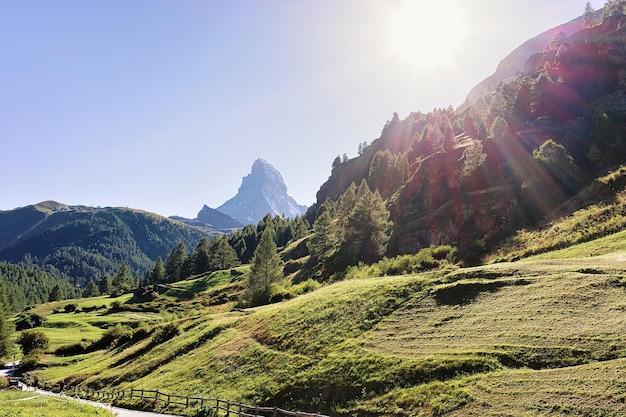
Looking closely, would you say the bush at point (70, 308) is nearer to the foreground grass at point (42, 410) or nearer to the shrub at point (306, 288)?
the shrub at point (306, 288)

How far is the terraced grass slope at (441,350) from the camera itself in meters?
20.5

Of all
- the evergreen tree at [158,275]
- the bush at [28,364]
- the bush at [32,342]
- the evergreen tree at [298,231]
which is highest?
the evergreen tree at [298,231]

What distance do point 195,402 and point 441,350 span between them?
2167cm

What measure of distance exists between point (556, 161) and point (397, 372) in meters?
69.5

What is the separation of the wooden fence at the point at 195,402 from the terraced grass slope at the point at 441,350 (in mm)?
1617

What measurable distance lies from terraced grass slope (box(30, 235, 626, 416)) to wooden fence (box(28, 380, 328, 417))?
1.62 metres

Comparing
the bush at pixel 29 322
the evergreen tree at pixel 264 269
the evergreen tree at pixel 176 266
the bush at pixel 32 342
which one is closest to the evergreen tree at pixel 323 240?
the evergreen tree at pixel 264 269

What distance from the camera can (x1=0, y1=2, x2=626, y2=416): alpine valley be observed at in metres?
22.8

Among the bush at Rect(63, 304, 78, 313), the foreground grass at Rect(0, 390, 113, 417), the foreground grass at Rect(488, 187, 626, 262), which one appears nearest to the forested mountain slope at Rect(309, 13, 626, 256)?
the foreground grass at Rect(488, 187, 626, 262)

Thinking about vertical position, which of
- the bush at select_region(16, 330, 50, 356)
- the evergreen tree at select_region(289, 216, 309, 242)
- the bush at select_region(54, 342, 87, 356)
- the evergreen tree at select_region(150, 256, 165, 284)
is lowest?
the bush at select_region(54, 342, 87, 356)

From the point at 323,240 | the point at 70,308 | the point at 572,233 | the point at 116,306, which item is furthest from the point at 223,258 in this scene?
the point at 572,233

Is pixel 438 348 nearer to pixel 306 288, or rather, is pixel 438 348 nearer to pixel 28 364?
pixel 306 288

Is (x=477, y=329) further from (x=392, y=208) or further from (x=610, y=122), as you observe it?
(x=610, y=122)

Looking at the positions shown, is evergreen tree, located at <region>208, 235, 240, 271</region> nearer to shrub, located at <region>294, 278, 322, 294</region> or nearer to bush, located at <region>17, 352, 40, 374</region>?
bush, located at <region>17, 352, 40, 374</region>
